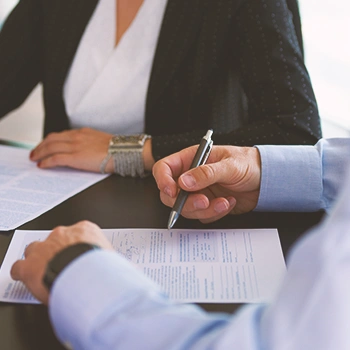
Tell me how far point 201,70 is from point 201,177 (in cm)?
49

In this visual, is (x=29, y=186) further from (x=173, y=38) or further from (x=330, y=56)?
(x=330, y=56)

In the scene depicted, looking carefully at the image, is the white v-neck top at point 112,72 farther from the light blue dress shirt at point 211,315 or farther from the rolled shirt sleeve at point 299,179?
the light blue dress shirt at point 211,315

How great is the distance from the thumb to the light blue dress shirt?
0.30m

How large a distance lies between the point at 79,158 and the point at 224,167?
1.31 feet

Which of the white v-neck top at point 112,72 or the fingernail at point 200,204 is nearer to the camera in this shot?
the fingernail at point 200,204

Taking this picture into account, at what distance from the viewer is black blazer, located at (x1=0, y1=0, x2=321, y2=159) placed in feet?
3.82

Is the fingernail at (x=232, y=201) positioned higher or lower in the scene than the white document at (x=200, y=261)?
lower

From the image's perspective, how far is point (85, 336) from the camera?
506 millimetres

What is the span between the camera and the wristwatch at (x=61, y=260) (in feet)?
1.93

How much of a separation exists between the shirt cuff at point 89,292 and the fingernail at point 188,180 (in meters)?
0.30

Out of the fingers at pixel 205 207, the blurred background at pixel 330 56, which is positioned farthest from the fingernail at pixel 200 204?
the blurred background at pixel 330 56

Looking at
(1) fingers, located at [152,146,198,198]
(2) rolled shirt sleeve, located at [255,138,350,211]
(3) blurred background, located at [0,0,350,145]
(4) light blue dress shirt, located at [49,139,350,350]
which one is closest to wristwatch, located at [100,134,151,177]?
(1) fingers, located at [152,146,198,198]

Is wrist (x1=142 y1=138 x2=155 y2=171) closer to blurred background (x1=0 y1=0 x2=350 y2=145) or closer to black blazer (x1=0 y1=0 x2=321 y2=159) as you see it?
black blazer (x1=0 y1=0 x2=321 y2=159)

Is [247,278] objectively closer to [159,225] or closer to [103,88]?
[159,225]
